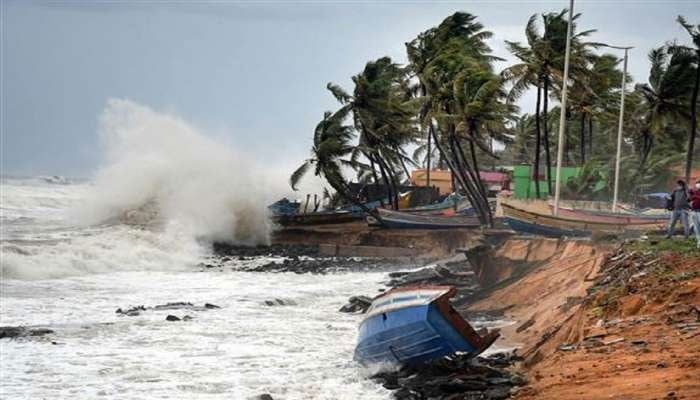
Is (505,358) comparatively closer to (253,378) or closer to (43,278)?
(253,378)

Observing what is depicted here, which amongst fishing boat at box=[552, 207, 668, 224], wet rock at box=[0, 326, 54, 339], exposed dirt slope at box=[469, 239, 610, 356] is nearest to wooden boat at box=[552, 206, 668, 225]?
fishing boat at box=[552, 207, 668, 224]

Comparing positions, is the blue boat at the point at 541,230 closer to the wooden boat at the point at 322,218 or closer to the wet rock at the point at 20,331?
the wet rock at the point at 20,331

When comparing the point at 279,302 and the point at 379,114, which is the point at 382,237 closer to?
the point at 379,114

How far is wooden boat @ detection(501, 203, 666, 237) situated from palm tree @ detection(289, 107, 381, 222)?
544 inches

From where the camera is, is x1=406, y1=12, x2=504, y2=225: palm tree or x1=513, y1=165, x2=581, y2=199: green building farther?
x1=513, y1=165, x2=581, y2=199: green building

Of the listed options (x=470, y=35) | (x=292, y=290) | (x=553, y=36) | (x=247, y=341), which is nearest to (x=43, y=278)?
(x=292, y=290)

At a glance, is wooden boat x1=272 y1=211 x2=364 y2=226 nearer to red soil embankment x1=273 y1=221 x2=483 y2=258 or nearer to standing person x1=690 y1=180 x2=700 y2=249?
red soil embankment x1=273 y1=221 x2=483 y2=258

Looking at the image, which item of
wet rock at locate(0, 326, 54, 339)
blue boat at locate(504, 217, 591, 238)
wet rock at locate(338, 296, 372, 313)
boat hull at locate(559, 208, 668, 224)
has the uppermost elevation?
boat hull at locate(559, 208, 668, 224)

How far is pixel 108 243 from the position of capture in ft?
125

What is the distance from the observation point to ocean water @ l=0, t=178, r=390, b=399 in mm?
13539

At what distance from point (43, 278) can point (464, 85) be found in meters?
18.5

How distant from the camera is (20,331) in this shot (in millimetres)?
18016

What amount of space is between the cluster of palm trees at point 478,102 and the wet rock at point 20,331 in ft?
70.8

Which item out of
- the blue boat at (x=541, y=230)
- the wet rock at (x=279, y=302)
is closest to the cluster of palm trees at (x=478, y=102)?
the blue boat at (x=541, y=230)
